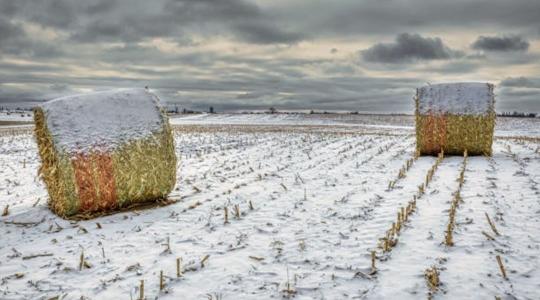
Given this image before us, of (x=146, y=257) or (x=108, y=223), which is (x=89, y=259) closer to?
(x=146, y=257)

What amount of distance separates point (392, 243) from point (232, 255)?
1888mm

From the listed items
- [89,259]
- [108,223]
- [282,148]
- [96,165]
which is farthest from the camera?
[282,148]

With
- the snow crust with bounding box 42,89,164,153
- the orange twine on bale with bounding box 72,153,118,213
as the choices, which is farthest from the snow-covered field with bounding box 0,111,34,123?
the orange twine on bale with bounding box 72,153,118,213

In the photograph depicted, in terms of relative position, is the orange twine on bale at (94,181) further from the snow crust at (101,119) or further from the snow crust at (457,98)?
the snow crust at (457,98)

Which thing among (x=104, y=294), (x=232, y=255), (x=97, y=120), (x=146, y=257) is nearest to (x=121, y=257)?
(x=146, y=257)

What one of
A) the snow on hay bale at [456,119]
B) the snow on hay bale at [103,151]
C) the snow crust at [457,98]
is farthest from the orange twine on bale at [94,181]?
the snow crust at [457,98]

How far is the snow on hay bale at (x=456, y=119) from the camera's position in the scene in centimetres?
1341

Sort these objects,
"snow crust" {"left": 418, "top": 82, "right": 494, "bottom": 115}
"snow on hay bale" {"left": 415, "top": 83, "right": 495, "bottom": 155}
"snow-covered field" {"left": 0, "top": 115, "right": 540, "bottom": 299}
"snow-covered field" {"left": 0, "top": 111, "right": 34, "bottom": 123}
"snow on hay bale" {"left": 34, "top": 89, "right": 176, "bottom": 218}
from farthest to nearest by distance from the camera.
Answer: "snow-covered field" {"left": 0, "top": 111, "right": 34, "bottom": 123} < "snow crust" {"left": 418, "top": 82, "right": 494, "bottom": 115} < "snow on hay bale" {"left": 415, "top": 83, "right": 495, "bottom": 155} < "snow on hay bale" {"left": 34, "top": 89, "right": 176, "bottom": 218} < "snow-covered field" {"left": 0, "top": 115, "right": 540, "bottom": 299}

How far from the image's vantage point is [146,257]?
197 inches

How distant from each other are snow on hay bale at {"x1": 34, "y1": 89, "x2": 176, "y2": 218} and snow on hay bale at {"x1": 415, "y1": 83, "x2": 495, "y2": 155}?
9075mm

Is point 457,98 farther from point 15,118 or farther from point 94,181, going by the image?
point 15,118

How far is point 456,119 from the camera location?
13.5 metres

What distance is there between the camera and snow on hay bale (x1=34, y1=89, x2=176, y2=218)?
6.85 m

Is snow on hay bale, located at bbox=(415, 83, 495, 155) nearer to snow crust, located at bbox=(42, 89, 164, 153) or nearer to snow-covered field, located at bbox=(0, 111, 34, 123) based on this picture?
snow crust, located at bbox=(42, 89, 164, 153)
